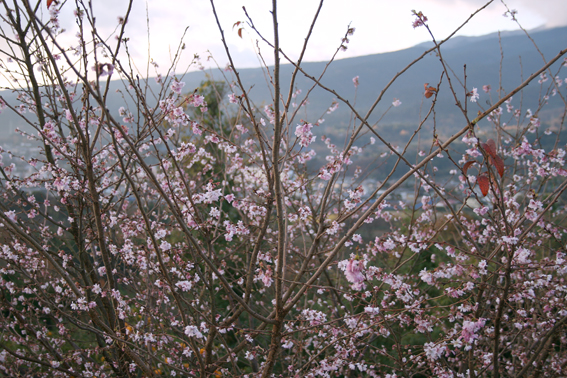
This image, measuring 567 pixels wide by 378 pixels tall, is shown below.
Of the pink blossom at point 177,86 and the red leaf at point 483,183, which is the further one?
the pink blossom at point 177,86

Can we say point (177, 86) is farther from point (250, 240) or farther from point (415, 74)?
point (415, 74)

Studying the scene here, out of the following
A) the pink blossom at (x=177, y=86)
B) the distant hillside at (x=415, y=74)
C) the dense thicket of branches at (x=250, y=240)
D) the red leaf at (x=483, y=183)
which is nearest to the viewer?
the red leaf at (x=483, y=183)

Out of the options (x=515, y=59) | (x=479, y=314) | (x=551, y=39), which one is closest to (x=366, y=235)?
(x=479, y=314)

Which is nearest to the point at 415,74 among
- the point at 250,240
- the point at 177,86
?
the point at 250,240

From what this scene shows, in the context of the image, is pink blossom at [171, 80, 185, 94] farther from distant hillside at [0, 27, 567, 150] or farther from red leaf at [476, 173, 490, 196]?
distant hillside at [0, 27, 567, 150]

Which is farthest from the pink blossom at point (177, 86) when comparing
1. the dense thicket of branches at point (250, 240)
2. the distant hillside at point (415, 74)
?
the distant hillside at point (415, 74)

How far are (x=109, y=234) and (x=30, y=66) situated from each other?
1.49 metres

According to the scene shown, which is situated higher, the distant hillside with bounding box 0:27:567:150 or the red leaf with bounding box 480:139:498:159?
the distant hillside with bounding box 0:27:567:150

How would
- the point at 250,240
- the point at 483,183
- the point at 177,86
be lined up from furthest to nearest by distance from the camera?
1. the point at 250,240
2. the point at 177,86
3. the point at 483,183

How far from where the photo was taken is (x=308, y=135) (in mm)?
1963

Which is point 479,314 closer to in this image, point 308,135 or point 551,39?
point 308,135

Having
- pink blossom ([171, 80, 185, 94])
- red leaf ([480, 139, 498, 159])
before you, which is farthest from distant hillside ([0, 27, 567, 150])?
red leaf ([480, 139, 498, 159])

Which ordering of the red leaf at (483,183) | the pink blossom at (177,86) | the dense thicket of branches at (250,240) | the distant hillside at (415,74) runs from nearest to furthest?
1. the red leaf at (483,183)
2. the dense thicket of branches at (250,240)
3. the pink blossom at (177,86)
4. the distant hillside at (415,74)

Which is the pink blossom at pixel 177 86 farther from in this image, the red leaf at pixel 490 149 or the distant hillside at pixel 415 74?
the distant hillside at pixel 415 74
